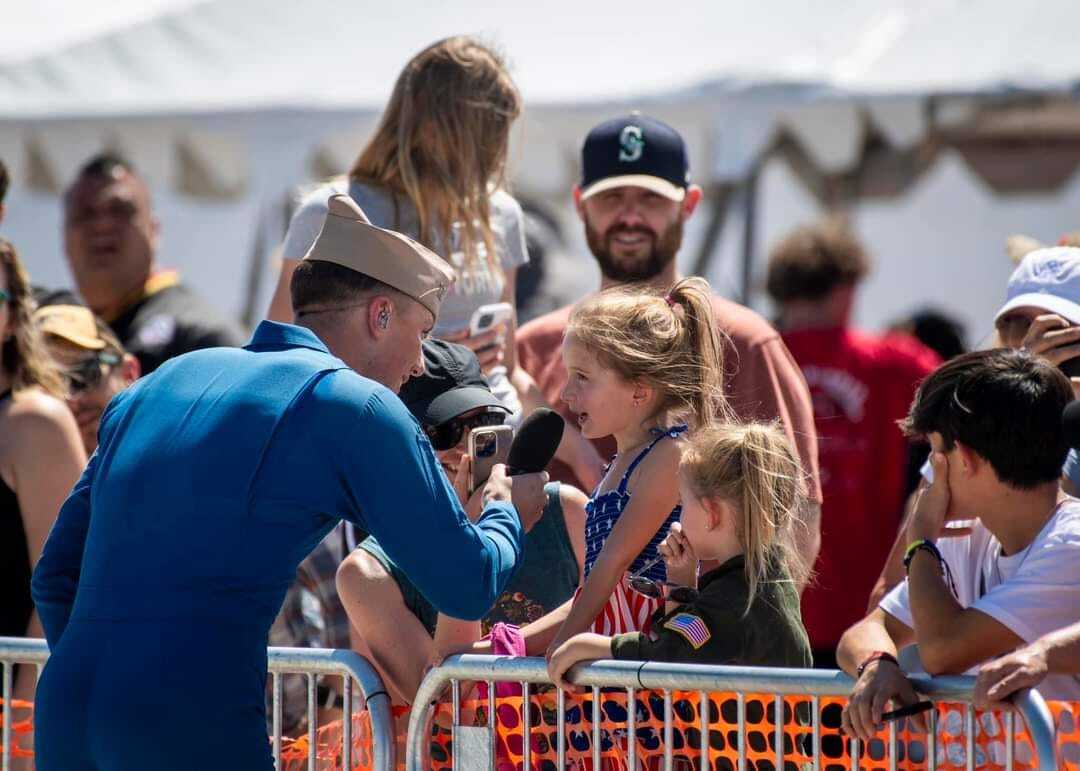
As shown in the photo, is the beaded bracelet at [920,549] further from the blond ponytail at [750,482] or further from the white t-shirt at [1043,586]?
the blond ponytail at [750,482]

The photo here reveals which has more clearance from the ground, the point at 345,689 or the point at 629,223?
the point at 629,223

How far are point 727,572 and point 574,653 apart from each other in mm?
365

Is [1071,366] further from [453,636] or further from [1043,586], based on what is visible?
[453,636]

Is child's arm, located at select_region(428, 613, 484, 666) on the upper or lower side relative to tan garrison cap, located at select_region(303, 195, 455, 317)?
lower

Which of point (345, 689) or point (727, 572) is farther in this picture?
point (345, 689)

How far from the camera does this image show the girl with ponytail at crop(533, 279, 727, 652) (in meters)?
3.49

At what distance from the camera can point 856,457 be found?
18.4ft

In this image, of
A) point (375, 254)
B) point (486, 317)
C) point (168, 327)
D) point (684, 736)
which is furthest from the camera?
point (168, 327)

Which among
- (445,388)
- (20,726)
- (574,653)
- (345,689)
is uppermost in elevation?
(445,388)

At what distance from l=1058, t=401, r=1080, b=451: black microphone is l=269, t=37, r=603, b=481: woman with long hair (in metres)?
1.56

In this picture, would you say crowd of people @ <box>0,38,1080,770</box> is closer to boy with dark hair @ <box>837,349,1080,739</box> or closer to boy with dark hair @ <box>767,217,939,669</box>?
boy with dark hair @ <box>837,349,1080,739</box>

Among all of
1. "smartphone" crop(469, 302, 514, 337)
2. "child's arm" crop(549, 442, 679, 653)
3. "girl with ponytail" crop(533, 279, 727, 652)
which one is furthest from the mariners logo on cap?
"child's arm" crop(549, 442, 679, 653)

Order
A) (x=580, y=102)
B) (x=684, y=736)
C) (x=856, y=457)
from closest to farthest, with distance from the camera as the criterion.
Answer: (x=684, y=736) < (x=856, y=457) < (x=580, y=102)

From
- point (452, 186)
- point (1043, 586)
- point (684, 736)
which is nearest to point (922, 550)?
point (1043, 586)
